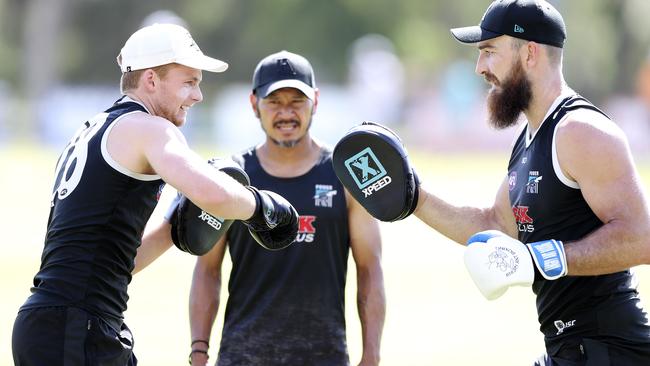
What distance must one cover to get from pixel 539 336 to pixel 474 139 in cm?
2921

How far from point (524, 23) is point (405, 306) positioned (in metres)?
7.55

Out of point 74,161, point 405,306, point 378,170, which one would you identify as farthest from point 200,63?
point 405,306

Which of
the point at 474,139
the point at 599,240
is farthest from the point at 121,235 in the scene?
the point at 474,139

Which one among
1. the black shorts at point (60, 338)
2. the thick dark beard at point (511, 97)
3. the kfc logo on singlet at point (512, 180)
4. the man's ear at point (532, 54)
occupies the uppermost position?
the man's ear at point (532, 54)

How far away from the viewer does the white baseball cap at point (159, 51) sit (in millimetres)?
5344

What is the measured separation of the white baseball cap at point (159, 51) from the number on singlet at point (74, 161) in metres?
0.32

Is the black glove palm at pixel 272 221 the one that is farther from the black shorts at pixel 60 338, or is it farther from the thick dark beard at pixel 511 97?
the thick dark beard at pixel 511 97

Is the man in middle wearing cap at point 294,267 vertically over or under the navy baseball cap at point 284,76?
under

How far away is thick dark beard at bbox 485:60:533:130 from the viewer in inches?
223

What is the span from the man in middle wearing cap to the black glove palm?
25.9 inches

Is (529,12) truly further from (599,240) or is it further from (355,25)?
(355,25)

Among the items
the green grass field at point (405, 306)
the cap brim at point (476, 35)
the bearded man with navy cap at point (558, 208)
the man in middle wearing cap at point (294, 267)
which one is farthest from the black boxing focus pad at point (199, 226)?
the cap brim at point (476, 35)

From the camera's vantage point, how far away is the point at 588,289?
17.8ft

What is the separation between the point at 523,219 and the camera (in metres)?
5.59
